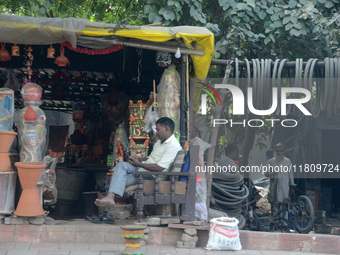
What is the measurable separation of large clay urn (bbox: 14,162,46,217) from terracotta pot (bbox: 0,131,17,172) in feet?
0.86

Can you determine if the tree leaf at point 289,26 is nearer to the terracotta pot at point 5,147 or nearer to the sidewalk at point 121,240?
the sidewalk at point 121,240

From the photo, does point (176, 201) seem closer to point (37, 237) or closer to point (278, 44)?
point (37, 237)

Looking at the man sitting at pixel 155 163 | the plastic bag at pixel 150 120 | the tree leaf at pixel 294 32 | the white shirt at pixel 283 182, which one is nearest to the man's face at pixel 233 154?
the white shirt at pixel 283 182

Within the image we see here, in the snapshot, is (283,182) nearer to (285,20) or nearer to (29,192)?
(285,20)

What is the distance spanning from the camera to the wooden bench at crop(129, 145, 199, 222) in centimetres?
729

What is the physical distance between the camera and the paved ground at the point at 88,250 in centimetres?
672

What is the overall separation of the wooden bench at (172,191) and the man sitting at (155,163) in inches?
4.9

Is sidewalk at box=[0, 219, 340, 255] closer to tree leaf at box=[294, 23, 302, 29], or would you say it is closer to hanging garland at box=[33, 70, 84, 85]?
hanging garland at box=[33, 70, 84, 85]

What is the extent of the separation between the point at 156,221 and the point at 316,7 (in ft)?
18.8

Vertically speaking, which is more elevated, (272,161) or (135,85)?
(135,85)

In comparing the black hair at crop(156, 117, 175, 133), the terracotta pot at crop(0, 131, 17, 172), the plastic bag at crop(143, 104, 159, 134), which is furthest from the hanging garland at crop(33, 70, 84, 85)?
the black hair at crop(156, 117, 175, 133)

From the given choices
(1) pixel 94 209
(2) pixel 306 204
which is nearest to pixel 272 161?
(2) pixel 306 204

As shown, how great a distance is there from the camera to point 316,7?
35.2ft

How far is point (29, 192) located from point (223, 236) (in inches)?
102
